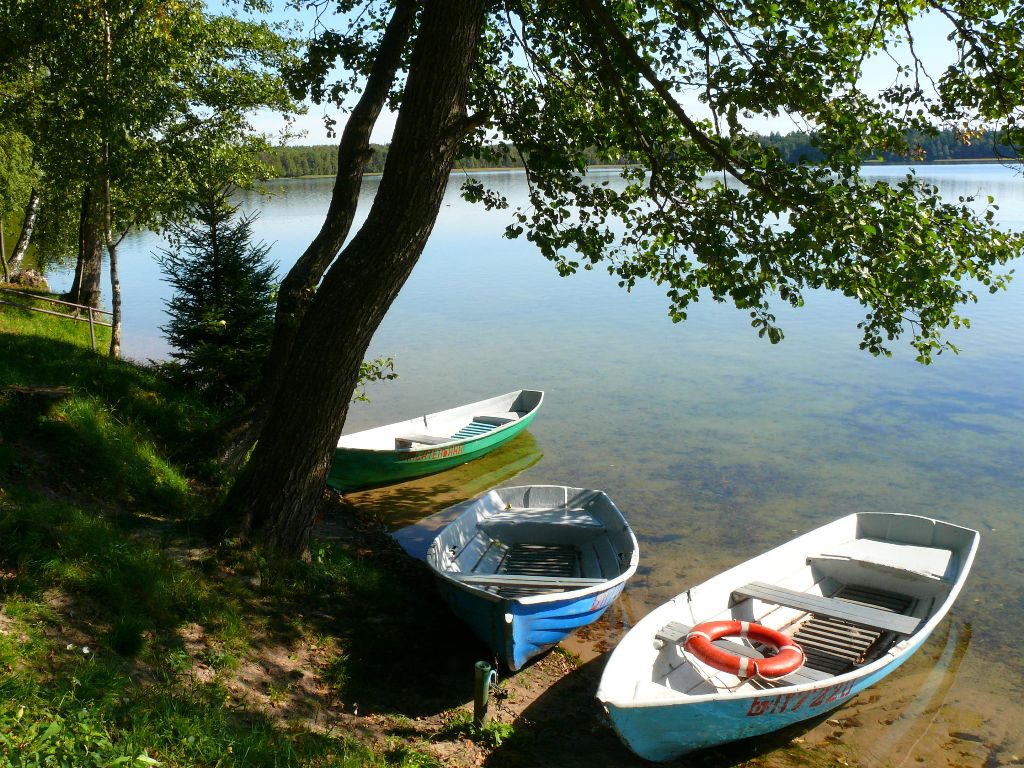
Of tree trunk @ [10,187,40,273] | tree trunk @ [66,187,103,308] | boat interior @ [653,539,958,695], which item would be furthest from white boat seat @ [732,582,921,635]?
tree trunk @ [10,187,40,273]

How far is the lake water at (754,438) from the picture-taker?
8.37m

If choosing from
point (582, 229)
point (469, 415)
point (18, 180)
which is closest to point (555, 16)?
point (582, 229)

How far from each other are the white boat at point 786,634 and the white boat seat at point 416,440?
6.48 meters

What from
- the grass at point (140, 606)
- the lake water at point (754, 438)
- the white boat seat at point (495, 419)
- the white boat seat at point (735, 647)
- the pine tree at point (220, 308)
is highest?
the pine tree at point (220, 308)

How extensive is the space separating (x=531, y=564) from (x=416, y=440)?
5.29m

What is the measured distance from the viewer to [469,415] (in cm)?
1623

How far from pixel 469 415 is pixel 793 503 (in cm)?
616

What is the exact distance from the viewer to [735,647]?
7371 millimetres

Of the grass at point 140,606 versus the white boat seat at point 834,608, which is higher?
the grass at point 140,606

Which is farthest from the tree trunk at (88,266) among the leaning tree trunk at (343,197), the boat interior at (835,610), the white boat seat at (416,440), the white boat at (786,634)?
the boat interior at (835,610)

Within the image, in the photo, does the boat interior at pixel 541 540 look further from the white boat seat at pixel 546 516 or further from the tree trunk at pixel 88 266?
the tree trunk at pixel 88 266

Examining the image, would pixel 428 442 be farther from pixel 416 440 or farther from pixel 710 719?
pixel 710 719

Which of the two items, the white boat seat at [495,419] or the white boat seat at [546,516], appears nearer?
the white boat seat at [546,516]

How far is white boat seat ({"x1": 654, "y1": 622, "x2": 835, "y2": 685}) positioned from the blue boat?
721 mm
